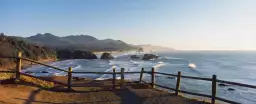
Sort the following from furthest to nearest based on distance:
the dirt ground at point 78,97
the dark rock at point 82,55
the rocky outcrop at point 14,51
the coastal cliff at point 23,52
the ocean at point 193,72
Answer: the dark rock at point 82,55
the coastal cliff at point 23,52
the rocky outcrop at point 14,51
the ocean at point 193,72
the dirt ground at point 78,97

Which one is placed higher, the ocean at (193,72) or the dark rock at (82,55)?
the dark rock at (82,55)

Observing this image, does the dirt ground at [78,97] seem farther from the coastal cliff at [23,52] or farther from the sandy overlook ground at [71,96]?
the coastal cliff at [23,52]

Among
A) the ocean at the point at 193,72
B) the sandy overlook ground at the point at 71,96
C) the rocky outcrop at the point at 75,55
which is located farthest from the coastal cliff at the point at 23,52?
the sandy overlook ground at the point at 71,96

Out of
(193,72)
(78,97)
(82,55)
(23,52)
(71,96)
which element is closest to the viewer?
(78,97)

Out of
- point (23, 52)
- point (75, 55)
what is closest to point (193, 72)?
point (23, 52)

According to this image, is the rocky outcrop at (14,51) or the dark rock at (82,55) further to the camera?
the dark rock at (82,55)

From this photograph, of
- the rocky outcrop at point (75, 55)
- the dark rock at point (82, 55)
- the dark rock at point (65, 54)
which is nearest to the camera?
the dark rock at point (65, 54)

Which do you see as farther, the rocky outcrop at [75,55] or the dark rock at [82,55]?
the dark rock at [82,55]

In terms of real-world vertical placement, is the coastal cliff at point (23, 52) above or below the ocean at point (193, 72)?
above

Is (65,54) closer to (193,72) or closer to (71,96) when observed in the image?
(193,72)

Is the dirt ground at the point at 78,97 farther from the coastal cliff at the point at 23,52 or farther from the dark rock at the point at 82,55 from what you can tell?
the dark rock at the point at 82,55

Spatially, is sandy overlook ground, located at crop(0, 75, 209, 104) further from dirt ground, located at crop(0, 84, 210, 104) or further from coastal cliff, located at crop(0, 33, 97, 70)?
coastal cliff, located at crop(0, 33, 97, 70)

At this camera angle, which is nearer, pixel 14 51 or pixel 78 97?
pixel 78 97

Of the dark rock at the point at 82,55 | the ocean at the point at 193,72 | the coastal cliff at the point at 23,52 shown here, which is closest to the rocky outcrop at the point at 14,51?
the coastal cliff at the point at 23,52
